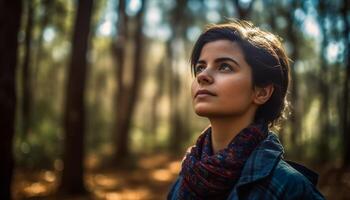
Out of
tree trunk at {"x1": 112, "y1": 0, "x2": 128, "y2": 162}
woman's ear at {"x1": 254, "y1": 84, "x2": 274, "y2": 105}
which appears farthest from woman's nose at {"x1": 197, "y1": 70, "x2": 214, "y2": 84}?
tree trunk at {"x1": 112, "y1": 0, "x2": 128, "y2": 162}

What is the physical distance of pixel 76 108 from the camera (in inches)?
382

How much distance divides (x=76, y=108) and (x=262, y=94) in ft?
26.8

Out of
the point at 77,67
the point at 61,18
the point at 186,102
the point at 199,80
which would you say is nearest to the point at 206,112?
the point at 199,80

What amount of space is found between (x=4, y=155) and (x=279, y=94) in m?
5.47

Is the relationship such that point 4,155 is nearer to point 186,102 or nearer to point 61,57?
point 61,57

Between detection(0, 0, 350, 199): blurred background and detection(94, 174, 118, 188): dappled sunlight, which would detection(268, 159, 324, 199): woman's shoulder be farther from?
detection(94, 174, 118, 188): dappled sunlight

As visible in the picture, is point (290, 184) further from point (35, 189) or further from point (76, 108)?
point (35, 189)

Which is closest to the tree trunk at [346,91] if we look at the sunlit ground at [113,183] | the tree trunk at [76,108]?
the sunlit ground at [113,183]

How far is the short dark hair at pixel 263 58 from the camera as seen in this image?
2.02m

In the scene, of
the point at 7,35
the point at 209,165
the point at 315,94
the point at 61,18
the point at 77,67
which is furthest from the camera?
the point at 315,94

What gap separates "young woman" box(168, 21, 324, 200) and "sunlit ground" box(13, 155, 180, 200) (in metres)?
8.17

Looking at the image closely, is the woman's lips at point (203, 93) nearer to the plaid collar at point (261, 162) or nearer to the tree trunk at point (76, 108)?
the plaid collar at point (261, 162)

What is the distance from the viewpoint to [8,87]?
6348 millimetres

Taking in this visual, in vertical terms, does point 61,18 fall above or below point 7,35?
above
